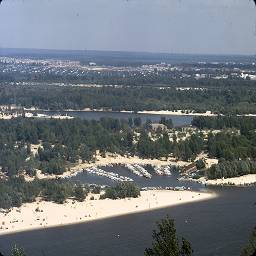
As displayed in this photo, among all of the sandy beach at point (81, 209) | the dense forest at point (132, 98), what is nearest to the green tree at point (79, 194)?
the sandy beach at point (81, 209)

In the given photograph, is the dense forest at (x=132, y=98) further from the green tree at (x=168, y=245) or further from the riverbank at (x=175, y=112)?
the green tree at (x=168, y=245)

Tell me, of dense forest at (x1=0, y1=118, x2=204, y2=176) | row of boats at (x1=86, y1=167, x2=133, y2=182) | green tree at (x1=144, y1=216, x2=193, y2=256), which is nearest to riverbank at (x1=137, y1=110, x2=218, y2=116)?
dense forest at (x1=0, y1=118, x2=204, y2=176)

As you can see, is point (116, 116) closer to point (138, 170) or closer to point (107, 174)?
point (138, 170)

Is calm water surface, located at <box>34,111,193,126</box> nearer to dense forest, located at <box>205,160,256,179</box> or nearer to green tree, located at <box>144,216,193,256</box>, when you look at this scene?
dense forest, located at <box>205,160,256,179</box>

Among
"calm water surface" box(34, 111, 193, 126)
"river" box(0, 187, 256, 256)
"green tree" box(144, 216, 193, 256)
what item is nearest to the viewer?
"green tree" box(144, 216, 193, 256)

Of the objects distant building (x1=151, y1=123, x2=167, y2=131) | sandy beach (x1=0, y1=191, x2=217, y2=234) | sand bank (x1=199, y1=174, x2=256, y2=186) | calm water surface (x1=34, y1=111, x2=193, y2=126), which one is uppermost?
distant building (x1=151, y1=123, x2=167, y2=131)

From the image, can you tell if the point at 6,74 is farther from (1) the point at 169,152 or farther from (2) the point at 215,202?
(2) the point at 215,202

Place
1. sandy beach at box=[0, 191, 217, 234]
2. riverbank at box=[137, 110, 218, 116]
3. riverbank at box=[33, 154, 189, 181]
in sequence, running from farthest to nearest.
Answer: riverbank at box=[137, 110, 218, 116] < riverbank at box=[33, 154, 189, 181] < sandy beach at box=[0, 191, 217, 234]

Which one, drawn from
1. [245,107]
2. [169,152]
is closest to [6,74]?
[245,107]
